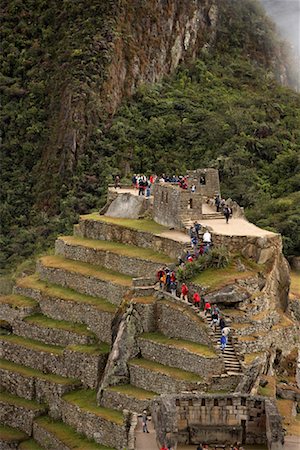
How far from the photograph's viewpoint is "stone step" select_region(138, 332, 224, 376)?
Answer: 3819 centimetres

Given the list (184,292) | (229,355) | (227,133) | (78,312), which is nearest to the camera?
(229,355)

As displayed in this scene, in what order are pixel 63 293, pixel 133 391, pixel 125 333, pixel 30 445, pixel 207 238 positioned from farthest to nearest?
pixel 63 293 → pixel 30 445 → pixel 207 238 → pixel 125 333 → pixel 133 391

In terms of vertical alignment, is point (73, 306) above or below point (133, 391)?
above

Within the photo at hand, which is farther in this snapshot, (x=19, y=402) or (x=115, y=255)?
(x=115, y=255)

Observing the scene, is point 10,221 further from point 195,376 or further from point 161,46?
point 195,376

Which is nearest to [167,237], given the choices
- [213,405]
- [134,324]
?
[134,324]

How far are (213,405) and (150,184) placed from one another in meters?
31.4

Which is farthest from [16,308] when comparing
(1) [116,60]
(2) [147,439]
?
(1) [116,60]

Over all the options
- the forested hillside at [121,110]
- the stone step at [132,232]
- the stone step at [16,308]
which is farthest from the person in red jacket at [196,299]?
the forested hillside at [121,110]

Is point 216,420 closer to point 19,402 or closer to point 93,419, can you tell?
→ point 93,419

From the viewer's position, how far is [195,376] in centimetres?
3859

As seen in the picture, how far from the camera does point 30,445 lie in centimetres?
4419

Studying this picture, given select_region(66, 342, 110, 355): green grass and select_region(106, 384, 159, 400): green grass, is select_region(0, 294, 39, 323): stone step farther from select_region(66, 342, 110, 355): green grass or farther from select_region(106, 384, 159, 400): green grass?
select_region(106, 384, 159, 400): green grass

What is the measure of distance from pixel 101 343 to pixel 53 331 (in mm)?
3076
